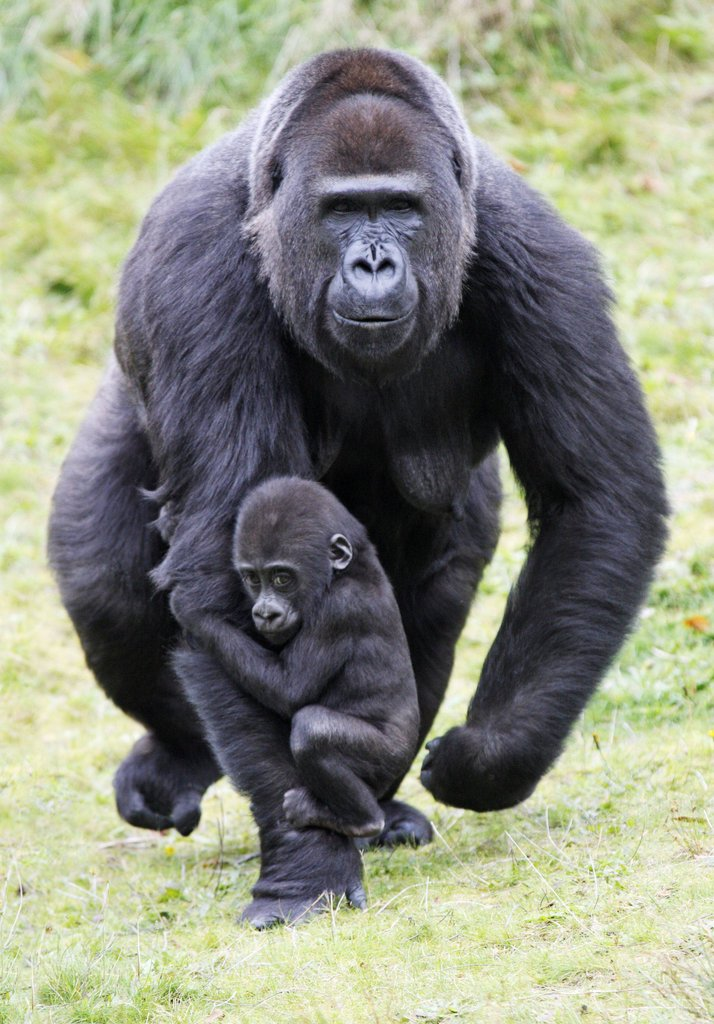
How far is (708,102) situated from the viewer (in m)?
11.0

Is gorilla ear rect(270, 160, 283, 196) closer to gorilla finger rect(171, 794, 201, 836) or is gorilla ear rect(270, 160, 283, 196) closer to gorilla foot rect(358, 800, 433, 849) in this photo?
gorilla foot rect(358, 800, 433, 849)

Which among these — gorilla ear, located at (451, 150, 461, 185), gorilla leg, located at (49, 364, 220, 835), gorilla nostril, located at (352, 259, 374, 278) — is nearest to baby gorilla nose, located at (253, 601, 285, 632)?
gorilla nostril, located at (352, 259, 374, 278)

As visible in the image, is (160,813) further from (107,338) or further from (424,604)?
(107,338)

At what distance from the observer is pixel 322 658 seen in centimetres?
440

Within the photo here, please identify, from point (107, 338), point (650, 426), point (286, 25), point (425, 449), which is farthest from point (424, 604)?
point (286, 25)

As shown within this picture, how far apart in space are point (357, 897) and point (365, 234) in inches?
76.5

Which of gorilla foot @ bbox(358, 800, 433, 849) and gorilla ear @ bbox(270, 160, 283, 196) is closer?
gorilla ear @ bbox(270, 160, 283, 196)

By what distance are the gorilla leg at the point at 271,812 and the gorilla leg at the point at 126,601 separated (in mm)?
1006

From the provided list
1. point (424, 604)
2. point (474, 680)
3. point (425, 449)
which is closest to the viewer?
point (425, 449)

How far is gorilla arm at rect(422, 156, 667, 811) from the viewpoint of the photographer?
4.65 metres

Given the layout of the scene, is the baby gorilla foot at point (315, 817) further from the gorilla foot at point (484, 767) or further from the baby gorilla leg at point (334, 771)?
the gorilla foot at point (484, 767)

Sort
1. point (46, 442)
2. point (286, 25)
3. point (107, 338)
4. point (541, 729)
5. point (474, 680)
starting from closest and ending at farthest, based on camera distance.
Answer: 1. point (541, 729)
2. point (474, 680)
3. point (46, 442)
4. point (107, 338)
5. point (286, 25)

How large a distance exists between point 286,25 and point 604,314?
6.91 m

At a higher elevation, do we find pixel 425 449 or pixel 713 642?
pixel 425 449
